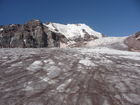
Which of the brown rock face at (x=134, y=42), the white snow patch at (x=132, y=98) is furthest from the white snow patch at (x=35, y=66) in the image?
the brown rock face at (x=134, y=42)

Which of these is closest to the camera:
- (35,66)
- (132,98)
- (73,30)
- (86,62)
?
(132,98)

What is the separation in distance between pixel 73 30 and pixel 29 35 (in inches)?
968

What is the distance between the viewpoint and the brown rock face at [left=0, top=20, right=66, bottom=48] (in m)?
74.8

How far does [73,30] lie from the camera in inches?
3625

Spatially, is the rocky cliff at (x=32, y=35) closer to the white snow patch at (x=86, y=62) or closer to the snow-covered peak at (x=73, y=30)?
the snow-covered peak at (x=73, y=30)

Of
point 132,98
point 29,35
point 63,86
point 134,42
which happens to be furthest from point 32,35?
point 132,98

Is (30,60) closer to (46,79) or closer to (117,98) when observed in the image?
(46,79)

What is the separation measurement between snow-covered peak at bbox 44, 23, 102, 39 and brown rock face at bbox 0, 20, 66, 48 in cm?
740

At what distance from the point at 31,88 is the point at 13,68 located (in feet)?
5.06

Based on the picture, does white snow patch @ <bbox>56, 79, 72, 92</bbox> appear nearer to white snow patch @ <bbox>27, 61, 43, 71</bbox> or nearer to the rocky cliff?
white snow patch @ <bbox>27, 61, 43, 71</bbox>

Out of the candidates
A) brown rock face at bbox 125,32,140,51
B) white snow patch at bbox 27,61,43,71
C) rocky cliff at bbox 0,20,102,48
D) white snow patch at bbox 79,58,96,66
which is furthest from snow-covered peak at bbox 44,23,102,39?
white snow patch at bbox 27,61,43,71

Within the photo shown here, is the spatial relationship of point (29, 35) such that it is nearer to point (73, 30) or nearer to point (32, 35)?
point (32, 35)

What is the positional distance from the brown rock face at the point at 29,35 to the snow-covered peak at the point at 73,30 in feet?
24.3

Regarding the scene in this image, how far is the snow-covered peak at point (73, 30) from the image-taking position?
289 ft
